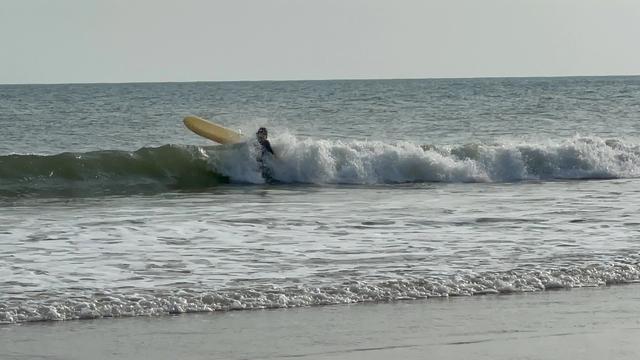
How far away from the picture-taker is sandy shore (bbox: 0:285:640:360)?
22.7ft

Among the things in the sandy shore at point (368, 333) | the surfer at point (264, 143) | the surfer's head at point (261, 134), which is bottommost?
the sandy shore at point (368, 333)

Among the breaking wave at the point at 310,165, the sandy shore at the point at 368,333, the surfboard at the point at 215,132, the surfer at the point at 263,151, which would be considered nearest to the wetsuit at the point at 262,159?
the surfer at the point at 263,151

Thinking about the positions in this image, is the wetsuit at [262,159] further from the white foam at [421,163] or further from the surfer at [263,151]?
the white foam at [421,163]

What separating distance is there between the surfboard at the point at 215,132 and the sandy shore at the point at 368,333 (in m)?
16.1

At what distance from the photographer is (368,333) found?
748cm

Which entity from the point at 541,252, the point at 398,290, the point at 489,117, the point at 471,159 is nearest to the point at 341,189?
the point at 471,159

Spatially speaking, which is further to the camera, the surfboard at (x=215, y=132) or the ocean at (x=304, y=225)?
the surfboard at (x=215, y=132)

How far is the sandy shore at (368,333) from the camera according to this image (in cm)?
691

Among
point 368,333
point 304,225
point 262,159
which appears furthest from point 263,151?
point 368,333

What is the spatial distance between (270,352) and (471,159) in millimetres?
17871

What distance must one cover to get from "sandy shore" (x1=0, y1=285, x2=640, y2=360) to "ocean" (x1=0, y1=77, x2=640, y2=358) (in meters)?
0.18

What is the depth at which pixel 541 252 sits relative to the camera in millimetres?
10891

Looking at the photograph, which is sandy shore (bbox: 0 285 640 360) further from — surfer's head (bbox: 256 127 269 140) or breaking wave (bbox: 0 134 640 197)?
surfer's head (bbox: 256 127 269 140)

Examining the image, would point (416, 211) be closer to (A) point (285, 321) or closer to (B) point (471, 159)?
(A) point (285, 321)
